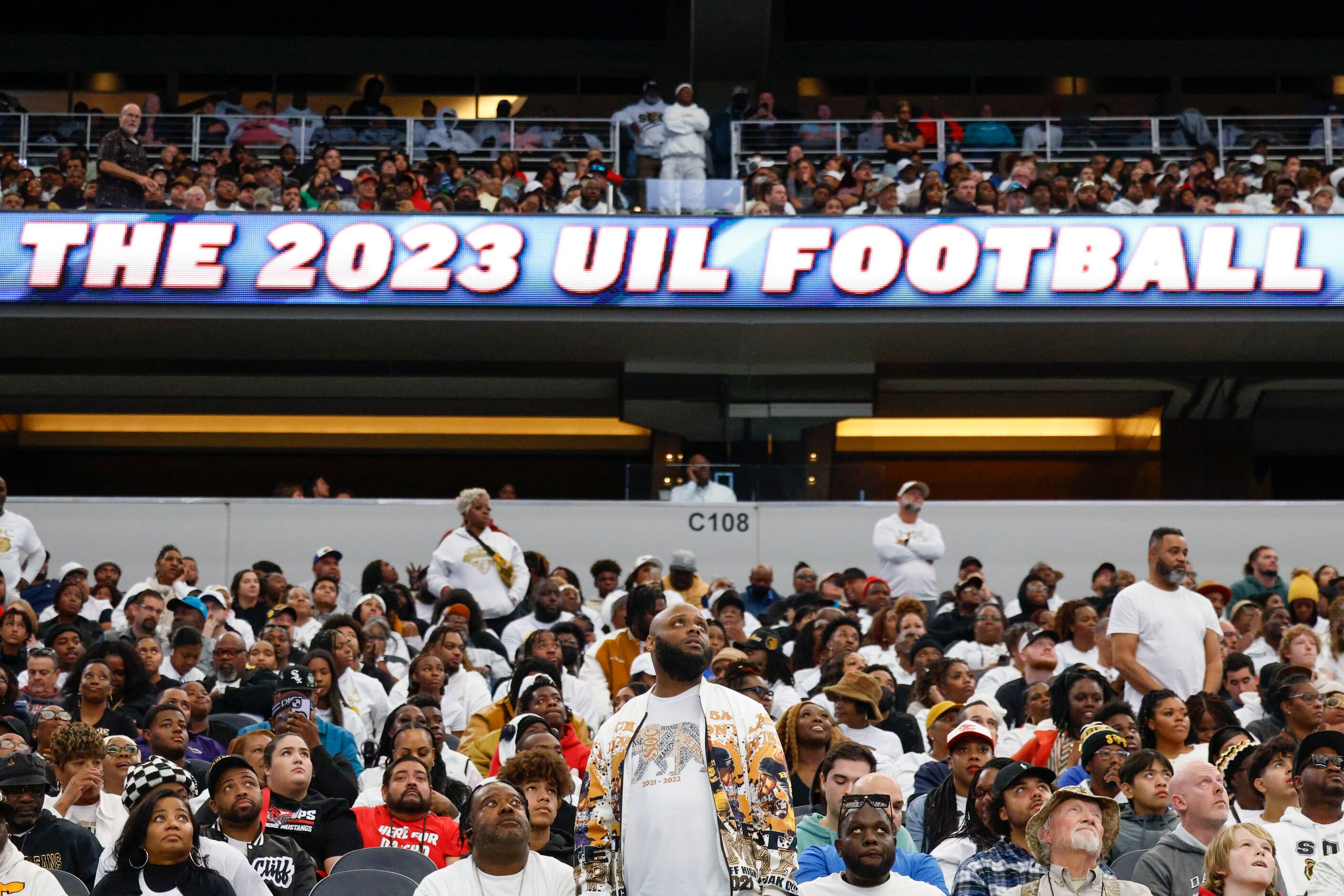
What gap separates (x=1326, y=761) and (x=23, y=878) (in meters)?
4.91

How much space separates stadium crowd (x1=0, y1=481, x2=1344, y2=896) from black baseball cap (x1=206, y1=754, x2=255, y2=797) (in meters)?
0.01

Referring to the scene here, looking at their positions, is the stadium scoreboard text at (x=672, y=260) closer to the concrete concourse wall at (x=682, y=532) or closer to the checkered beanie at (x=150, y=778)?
the concrete concourse wall at (x=682, y=532)

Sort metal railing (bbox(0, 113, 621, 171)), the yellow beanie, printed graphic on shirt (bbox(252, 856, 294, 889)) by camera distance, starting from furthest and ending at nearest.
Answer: metal railing (bbox(0, 113, 621, 171))
the yellow beanie
printed graphic on shirt (bbox(252, 856, 294, 889))

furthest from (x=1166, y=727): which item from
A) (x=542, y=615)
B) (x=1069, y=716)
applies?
(x=542, y=615)

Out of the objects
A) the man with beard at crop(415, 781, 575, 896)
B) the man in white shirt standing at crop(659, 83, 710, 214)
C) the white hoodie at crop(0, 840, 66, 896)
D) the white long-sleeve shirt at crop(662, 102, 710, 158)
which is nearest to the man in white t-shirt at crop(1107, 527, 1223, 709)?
the man with beard at crop(415, 781, 575, 896)

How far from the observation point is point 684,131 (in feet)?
67.3

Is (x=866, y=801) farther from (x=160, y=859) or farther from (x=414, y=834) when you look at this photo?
(x=160, y=859)

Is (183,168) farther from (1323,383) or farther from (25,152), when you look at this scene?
(1323,383)

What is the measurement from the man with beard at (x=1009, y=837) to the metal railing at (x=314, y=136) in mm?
15409

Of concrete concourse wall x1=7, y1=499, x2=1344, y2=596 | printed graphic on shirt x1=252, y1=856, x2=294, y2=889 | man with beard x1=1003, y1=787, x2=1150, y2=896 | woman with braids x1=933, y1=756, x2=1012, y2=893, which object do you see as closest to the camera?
man with beard x1=1003, y1=787, x2=1150, y2=896

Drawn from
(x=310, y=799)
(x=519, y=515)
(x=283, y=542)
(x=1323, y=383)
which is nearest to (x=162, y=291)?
(x=283, y=542)

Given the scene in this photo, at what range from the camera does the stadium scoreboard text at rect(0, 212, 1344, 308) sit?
1841 cm

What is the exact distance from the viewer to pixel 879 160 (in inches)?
859

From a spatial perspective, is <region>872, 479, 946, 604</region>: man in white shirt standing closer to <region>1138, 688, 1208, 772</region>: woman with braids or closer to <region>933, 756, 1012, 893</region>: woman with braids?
<region>1138, 688, 1208, 772</region>: woman with braids
